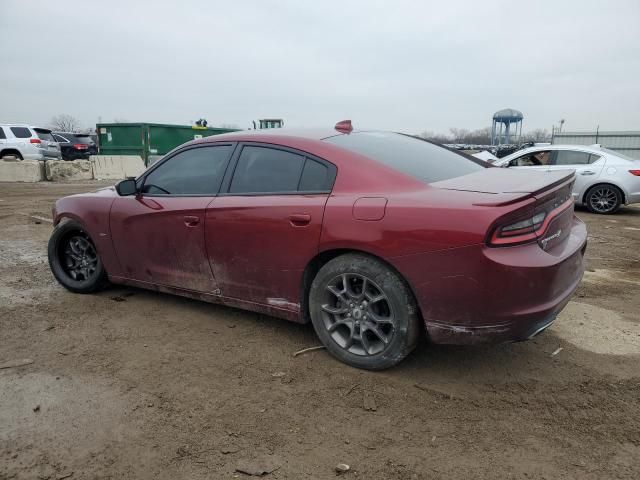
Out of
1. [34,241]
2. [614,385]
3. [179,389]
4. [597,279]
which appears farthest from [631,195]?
[34,241]

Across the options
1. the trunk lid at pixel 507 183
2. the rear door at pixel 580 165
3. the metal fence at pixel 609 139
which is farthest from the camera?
the metal fence at pixel 609 139

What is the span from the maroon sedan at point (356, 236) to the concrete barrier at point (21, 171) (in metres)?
14.5

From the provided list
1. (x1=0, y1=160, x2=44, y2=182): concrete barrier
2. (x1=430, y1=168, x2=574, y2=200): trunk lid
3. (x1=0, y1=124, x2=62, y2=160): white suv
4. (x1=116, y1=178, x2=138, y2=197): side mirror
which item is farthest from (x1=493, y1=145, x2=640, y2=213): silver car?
(x1=0, y1=124, x2=62, y2=160): white suv

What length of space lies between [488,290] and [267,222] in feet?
4.85

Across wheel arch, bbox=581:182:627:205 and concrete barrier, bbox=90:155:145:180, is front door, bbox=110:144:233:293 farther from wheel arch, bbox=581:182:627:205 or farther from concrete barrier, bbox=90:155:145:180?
concrete barrier, bbox=90:155:145:180

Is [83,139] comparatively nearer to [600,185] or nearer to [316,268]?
[600,185]

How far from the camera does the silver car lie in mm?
9773

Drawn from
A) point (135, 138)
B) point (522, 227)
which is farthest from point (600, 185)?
point (135, 138)

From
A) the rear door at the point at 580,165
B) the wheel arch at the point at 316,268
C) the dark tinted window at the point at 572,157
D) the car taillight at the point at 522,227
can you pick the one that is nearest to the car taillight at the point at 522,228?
the car taillight at the point at 522,227

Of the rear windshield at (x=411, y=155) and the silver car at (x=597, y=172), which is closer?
the rear windshield at (x=411, y=155)

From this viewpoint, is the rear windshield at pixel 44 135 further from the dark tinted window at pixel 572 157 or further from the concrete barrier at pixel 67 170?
the dark tinted window at pixel 572 157

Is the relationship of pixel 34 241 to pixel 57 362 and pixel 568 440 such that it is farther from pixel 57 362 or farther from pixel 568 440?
pixel 568 440

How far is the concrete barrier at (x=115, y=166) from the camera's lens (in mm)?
17750

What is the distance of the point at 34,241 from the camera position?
23.0 feet
